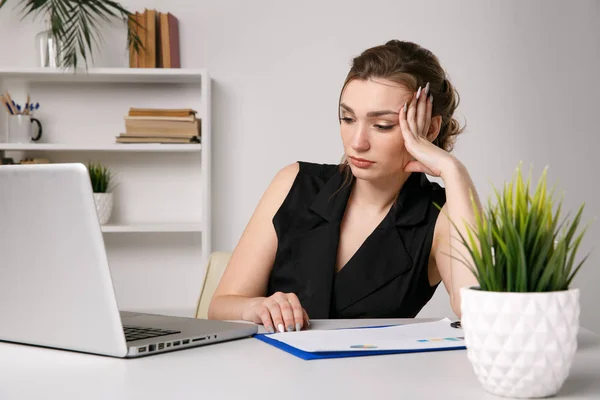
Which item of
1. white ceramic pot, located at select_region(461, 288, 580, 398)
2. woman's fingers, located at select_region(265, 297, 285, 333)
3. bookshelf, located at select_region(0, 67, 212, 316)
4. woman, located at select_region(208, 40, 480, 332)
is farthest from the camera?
bookshelf, located at select_region(0, 67, 212, 316)

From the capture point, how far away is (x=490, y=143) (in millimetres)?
3621

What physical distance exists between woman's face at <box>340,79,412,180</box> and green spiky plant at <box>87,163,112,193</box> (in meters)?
1.87

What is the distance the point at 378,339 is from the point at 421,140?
708mm

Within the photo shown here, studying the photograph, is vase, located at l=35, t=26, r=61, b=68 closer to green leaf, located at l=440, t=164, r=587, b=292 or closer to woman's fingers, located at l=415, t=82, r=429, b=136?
woman's fingers, located at l=415, t=82, r=429, b=136

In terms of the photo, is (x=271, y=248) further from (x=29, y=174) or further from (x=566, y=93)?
(x=566, y=93)

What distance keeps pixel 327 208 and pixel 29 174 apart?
0.98m

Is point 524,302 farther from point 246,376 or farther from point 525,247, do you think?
point 246,376

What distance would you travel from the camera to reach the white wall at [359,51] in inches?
139


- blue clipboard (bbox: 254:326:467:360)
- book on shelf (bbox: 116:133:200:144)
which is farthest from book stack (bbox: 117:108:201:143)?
blue clipboard (bbox: 254:326:467:360)

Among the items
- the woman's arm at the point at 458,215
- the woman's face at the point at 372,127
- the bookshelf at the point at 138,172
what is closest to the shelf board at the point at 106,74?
the bookshelf at the point at 138,172

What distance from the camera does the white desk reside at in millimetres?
817

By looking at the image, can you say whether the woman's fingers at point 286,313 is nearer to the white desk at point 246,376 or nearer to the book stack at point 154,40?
the white desk at point 246,376

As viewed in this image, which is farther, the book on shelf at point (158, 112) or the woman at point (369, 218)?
the book on shelf at point (158, 112)

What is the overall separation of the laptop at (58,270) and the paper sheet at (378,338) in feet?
0.57
